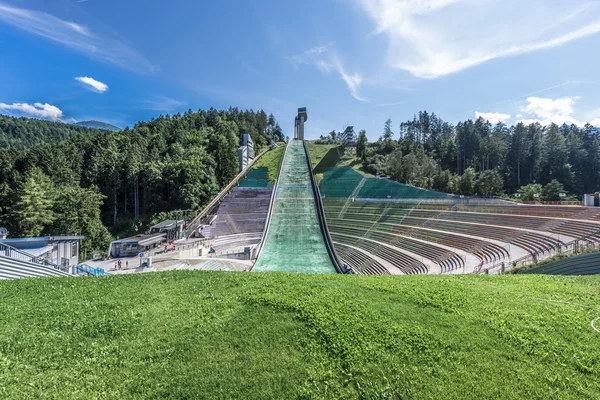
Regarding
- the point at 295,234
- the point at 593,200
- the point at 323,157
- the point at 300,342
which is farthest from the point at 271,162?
the point at 300,342

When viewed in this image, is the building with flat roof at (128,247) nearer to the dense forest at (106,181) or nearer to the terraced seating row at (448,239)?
the dense forest at (106,181)

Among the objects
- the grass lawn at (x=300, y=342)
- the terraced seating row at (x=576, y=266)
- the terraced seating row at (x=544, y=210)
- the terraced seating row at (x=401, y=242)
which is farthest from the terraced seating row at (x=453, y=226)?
the grass lawn at (x=300, y=342)

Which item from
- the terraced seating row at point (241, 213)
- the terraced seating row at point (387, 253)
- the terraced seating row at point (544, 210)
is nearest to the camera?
the terraced seating row at point (387, 253)

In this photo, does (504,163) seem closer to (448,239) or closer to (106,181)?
(448,239)

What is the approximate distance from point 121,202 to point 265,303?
141 feet

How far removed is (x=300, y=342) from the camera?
13.2ft

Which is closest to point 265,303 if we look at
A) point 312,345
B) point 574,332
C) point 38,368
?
point 312,345

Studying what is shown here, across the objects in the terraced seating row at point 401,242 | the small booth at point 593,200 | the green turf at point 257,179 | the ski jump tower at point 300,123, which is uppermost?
the ski jump tower at point 300,123

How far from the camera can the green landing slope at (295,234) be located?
795 inches

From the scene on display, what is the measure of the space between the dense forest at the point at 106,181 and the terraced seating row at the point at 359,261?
68.1 feet

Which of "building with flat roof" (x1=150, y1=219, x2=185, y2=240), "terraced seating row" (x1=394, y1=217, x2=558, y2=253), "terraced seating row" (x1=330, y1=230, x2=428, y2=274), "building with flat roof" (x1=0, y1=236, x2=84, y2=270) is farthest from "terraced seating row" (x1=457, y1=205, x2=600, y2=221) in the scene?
"building with flat roof" (x1=0, y1=236, x2=84, y2=270)

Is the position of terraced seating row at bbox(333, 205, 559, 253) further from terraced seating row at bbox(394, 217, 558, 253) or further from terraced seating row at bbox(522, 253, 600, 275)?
terraced seating row at bbox(522, 253, 600, 275)

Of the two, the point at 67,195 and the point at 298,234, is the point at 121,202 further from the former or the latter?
the point at 298,234

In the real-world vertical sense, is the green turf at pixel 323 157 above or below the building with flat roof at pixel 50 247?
above
